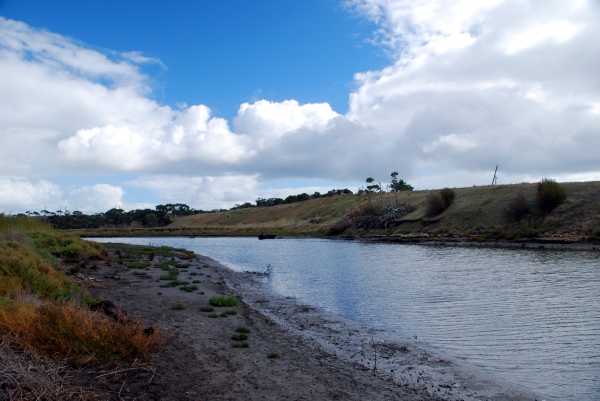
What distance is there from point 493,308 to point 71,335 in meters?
14.0

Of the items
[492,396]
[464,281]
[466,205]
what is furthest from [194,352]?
[466,205]

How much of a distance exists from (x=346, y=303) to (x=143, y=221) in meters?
149

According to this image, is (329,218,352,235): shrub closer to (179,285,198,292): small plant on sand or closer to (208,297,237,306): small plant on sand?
(179,285,198,292): small plant on sand

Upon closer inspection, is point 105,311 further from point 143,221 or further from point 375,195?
point 143,221

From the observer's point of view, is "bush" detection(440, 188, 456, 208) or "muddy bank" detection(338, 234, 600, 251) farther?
"bush" detection(440, 188, 456, 208)

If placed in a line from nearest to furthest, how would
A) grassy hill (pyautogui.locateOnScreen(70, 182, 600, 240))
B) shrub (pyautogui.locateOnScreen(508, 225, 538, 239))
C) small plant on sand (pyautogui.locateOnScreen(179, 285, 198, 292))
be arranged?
small plant on sand (pyautogui.locateOnScreen(179, 285, 198, 292)) → grassy hill (pyautogui.locateOnScreen(70, 182, 600, 240)) → shrub (pyautogui.locateOnScreen(508, 225, 538, 239))

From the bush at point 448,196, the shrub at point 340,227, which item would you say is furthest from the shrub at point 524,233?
the shrub at point 340,227

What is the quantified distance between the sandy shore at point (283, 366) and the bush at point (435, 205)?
5846 centimetres

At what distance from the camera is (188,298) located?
53.9 ft

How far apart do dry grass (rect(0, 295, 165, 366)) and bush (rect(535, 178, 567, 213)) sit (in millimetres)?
54872

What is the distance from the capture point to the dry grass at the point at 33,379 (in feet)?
16.8

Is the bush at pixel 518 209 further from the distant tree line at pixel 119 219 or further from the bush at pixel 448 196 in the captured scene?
the distant tree line at pixel 119 219

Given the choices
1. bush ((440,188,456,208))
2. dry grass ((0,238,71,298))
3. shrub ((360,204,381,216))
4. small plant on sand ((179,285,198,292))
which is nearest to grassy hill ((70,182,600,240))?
shrub ((360,204,381,216))

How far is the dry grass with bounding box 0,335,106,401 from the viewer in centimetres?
512
